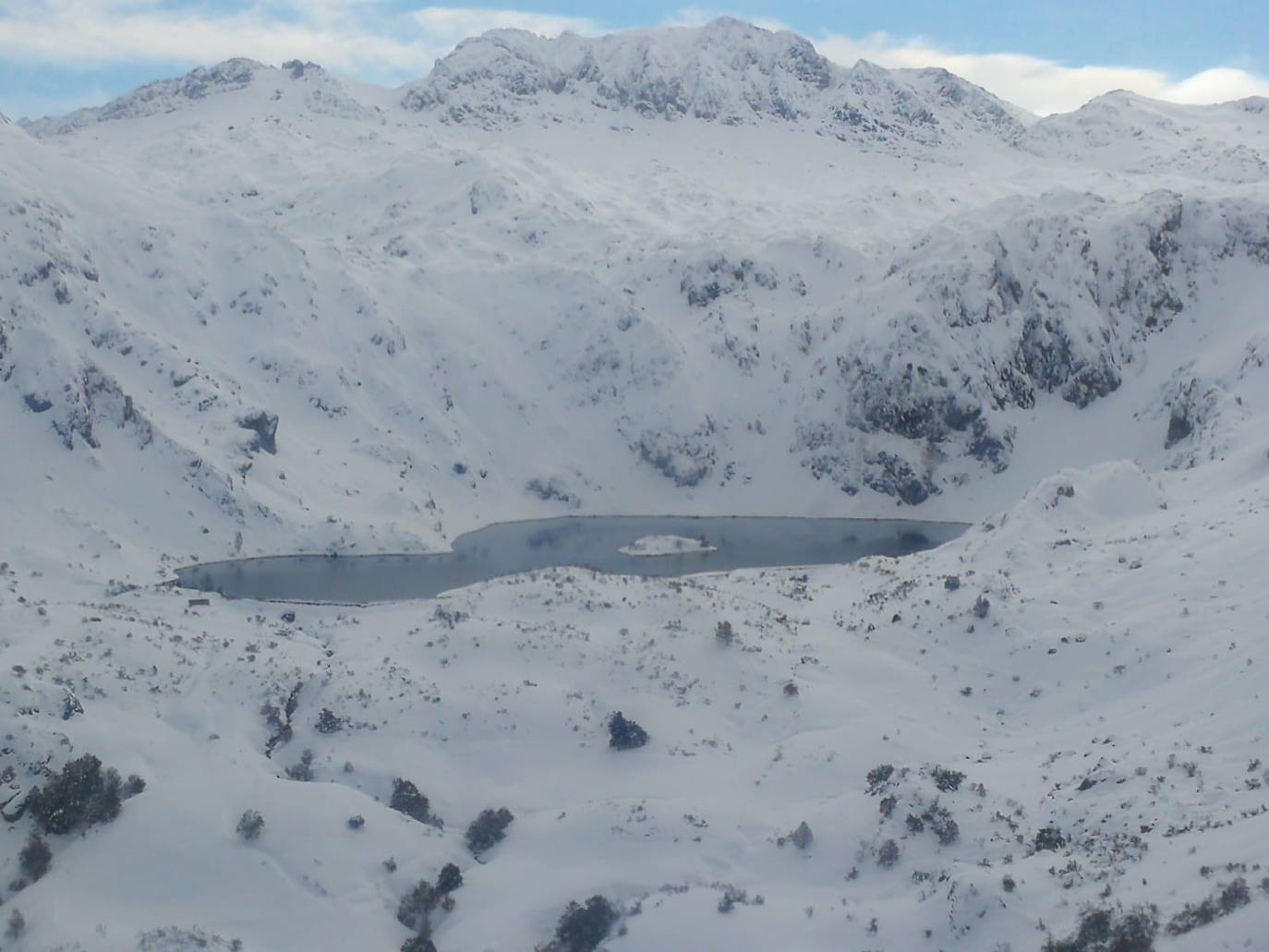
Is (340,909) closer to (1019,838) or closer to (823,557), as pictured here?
(1019,838)

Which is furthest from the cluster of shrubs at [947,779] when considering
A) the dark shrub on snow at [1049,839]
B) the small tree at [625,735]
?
the small tree at [625,735]

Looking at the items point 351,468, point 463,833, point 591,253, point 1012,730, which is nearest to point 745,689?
point 1012,730

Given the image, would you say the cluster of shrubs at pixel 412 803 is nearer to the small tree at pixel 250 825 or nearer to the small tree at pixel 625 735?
the small tree at pixel 250 825

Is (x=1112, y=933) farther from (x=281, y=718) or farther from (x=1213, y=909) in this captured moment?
(x=281, y=718)

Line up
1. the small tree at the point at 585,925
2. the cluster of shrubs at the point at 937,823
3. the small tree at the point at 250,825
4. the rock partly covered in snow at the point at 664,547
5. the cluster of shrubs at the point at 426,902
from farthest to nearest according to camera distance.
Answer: the rock partly covered in snow at the point at 664,547 → the small tree at the point at 250,825 → the cluster of shrubs at the point at 426,902 → the cluster of shrubs at the point at 937,823 → the small tree at the point at 585,925

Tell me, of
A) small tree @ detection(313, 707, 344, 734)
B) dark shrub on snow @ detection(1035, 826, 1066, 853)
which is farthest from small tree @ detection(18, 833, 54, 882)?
dark shrub on snow @ detection(1035, 826, 1066, 853)

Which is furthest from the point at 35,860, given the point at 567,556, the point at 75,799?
the point at 567,556
